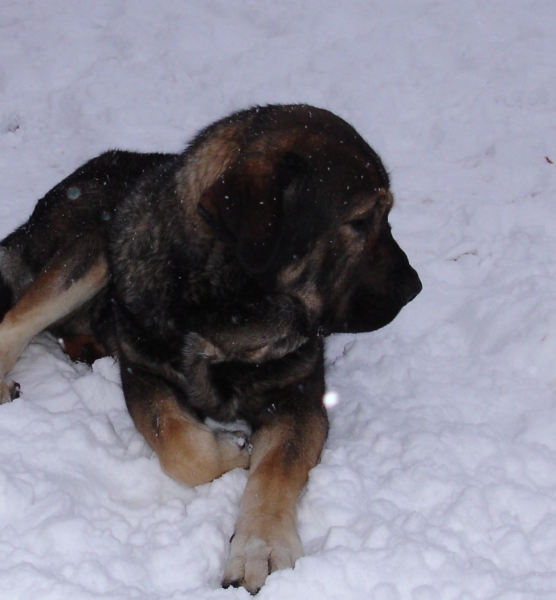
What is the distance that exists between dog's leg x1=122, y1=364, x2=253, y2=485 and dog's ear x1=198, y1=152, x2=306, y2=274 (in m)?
0.90

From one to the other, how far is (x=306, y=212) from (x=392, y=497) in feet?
4.37

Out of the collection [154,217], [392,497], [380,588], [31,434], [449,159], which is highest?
[154,217]

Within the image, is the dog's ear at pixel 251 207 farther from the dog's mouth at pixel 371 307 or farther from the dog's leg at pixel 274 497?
the dog's leg at pixel 274 497

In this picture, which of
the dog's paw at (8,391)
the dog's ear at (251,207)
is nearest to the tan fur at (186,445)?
the dog's paw at (8,391)

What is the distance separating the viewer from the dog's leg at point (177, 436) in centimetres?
324

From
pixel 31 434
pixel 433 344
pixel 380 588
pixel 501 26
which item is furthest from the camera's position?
pixel 501 26

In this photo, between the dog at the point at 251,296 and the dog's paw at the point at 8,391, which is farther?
the dog's paw at the point at 8,391

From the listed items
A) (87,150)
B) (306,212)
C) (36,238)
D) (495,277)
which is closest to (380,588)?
(306,212)

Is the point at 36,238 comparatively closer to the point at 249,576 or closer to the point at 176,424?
the point at 176,424

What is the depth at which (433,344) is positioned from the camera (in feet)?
14.3

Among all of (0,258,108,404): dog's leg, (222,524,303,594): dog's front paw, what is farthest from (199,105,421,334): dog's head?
(0,258,108,404): dog's leg

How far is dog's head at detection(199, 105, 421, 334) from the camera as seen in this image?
2.91m

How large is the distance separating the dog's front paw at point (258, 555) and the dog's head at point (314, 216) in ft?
3.37

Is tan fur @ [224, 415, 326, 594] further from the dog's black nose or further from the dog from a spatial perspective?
the dog's black nose
